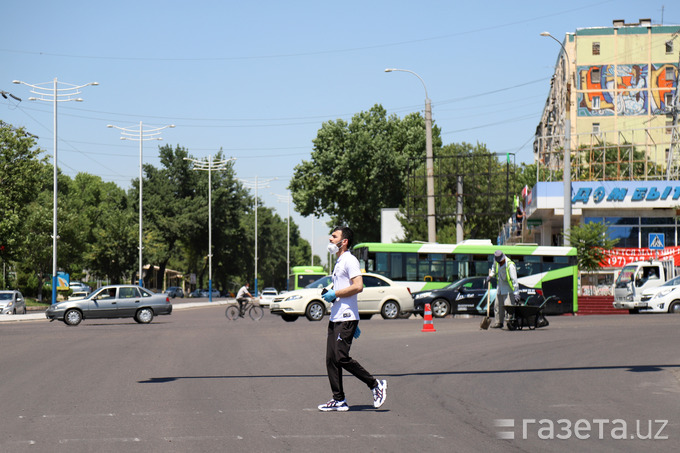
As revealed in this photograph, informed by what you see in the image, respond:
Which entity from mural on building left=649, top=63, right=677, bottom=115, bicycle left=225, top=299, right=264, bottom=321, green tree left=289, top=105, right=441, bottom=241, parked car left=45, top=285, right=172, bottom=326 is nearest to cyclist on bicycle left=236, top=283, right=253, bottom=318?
bicycle left=225, top=299, right=264, bottom=321

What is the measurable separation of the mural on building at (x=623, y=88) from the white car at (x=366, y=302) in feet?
187

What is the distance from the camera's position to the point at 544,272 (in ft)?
122

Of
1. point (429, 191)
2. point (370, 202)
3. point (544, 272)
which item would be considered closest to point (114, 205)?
point (370, 202)

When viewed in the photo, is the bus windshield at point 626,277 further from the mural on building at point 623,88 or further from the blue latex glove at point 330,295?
the mural on building at point 623,88

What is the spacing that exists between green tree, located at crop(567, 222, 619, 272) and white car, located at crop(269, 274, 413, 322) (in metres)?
→ 15.8

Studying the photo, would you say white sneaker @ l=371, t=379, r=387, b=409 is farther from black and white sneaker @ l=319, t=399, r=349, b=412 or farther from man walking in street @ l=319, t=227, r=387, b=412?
black and white sneaker @ l=319, t=399, r=349, b=412

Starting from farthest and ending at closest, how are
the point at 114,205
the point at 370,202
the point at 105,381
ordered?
the point at 114,205
the point at 370,202
the point at 105,381

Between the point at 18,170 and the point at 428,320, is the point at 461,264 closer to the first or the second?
the point at 428,320

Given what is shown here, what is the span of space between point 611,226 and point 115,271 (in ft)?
180

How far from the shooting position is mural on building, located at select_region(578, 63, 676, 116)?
8181cm

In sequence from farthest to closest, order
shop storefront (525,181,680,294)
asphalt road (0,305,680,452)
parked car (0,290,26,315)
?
shop storefront (525,181,680,294) → parked car (0,290,26,315) → asphalt road (0,305,680,452)

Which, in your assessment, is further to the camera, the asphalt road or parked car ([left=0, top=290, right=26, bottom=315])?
parked car ([left=0, top=290, right=26, bottom=315])

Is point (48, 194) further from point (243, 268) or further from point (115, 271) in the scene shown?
point (243, 268)

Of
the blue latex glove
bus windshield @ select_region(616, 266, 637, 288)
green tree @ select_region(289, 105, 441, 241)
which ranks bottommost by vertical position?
bus windshield @ select_region(616, 266, 637, 288)
